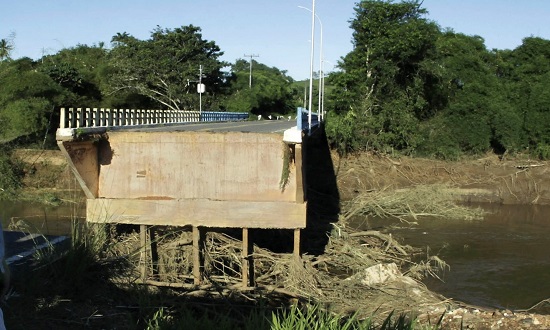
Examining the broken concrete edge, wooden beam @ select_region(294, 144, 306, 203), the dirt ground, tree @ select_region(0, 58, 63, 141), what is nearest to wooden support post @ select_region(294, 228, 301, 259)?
wooden beam @ select_region(294, 144, 306, 203)

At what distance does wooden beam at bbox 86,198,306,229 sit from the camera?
12.4 metres

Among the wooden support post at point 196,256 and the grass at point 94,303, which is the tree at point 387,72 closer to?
the wooden support post at point 196,256

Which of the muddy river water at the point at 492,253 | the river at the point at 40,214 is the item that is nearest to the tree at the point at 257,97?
the river at the point at 40,214

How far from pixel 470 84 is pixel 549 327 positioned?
28247 mm

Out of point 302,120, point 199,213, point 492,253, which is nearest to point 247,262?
point 199,213

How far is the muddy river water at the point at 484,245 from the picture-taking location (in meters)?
15.4

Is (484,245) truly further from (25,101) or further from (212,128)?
(25,101)

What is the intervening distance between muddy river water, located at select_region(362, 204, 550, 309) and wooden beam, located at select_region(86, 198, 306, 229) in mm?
5299

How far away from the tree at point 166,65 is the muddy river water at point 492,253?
25.4 meters

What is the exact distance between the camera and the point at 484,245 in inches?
844

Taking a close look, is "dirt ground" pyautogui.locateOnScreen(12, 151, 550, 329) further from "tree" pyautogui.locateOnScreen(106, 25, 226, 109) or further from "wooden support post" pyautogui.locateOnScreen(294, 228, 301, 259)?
"wooden support post" pyautogui.locateOnScreen(294, 228, 301, 259)

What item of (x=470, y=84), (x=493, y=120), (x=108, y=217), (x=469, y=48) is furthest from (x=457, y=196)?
(x=108, y=217)

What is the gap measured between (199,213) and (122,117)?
5783 millimetres

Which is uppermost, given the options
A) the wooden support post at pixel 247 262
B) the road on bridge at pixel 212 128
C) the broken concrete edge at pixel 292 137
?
the road on bridge at pixel 212 128
